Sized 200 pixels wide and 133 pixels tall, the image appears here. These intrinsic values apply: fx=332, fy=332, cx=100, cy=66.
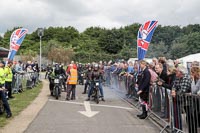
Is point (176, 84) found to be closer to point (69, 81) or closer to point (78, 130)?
point (78, 130)

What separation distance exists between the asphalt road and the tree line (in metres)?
52.0

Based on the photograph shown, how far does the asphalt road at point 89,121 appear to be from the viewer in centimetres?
906

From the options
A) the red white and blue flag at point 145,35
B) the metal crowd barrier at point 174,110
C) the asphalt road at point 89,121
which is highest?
the red white and blue flag at point 145,35

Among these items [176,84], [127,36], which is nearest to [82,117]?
[176,84]

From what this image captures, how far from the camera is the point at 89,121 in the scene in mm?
10352

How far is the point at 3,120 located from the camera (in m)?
10.3

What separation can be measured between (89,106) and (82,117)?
284 cm

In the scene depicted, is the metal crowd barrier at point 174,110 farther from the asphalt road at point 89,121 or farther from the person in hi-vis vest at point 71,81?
the person in hi-vis vest at point 71,81

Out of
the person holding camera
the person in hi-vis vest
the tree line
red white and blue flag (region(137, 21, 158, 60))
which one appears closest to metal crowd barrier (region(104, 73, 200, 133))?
the person holding camera

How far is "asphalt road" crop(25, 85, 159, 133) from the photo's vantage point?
906 cm

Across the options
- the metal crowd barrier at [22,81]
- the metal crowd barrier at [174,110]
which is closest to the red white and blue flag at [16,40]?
the metal crowd barrier at [22,81]

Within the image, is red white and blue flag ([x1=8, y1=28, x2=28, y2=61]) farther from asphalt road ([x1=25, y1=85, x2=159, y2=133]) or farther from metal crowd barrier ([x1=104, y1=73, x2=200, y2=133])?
metal crowd barrier ([x1=104, y1=73, x2=200, y2=133])

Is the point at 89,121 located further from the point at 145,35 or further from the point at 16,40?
the point at 16,40

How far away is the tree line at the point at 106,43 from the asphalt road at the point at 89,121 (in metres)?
52.0
